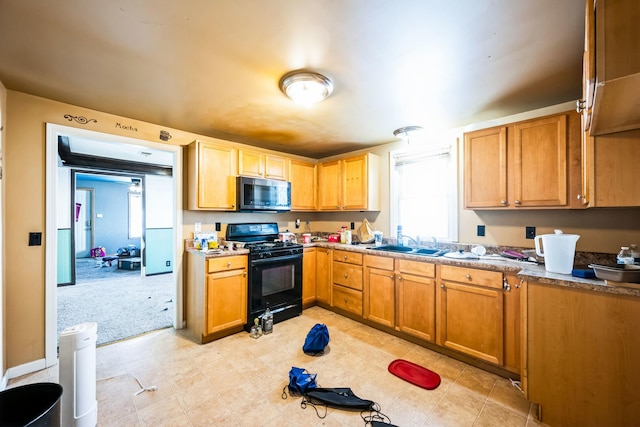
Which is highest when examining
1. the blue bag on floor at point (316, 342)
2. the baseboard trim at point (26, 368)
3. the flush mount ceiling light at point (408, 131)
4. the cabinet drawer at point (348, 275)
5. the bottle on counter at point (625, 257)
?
the flush mount ceiling light at point (408, 131)

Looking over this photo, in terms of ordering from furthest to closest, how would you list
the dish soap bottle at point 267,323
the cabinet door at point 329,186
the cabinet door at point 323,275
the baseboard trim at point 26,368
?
1. the cabinet door at point 329,186
2. the cabinet door at point 323,275
3. the dish soap bottle at point 267,323
4. the baseboard trim at point 26,368

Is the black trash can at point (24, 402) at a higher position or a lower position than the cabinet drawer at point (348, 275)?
lower

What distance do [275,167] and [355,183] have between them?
1224mm

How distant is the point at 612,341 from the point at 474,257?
1.11 m

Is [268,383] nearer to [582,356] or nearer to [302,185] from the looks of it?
[582,356]

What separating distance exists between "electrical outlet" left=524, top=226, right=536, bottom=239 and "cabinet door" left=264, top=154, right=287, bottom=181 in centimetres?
303

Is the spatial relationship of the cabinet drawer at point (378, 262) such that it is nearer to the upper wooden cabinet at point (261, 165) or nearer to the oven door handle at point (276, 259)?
the oven door handle at point (276, 259)

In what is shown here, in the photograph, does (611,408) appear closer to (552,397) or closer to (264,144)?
(552,397)

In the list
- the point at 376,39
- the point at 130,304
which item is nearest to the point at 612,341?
the point at 376,39

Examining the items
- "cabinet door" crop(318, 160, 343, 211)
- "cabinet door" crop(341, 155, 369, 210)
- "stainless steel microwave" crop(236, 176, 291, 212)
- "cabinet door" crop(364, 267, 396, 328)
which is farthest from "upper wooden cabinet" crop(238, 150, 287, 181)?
"cabinet door" crop(364, 267, 396, 328)

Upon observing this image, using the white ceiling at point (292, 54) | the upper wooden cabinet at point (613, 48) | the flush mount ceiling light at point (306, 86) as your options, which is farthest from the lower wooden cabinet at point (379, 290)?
the upper wooden cabinet at point (613, 48)

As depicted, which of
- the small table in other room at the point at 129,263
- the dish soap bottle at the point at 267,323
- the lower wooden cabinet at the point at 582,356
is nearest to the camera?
the lower wooden cabinet at the point at 582,356

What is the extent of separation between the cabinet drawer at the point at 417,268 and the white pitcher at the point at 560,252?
0.92 meters

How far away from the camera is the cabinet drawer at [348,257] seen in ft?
10.7
